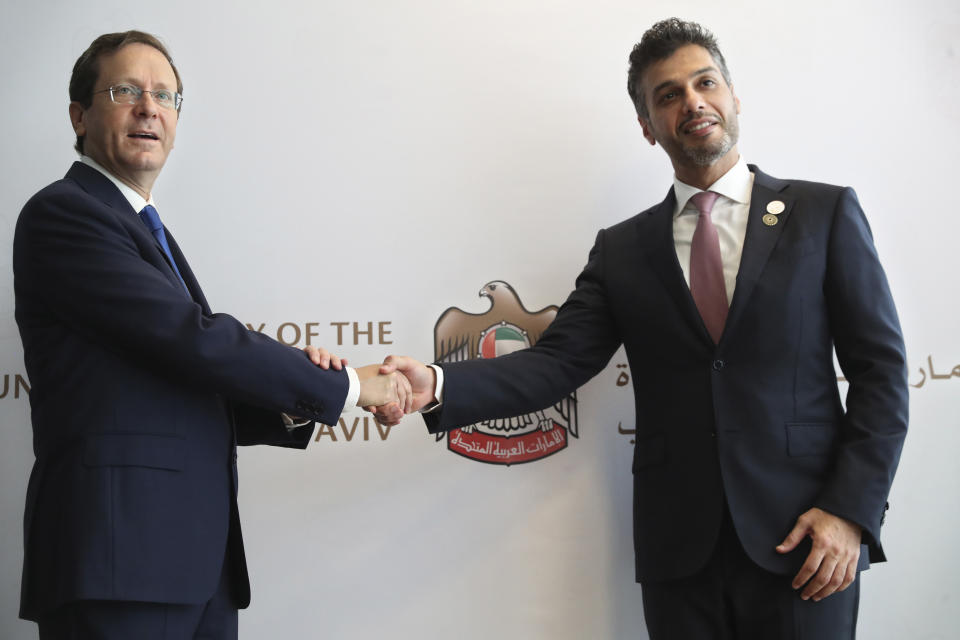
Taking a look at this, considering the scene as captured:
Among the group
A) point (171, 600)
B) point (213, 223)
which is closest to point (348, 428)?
point (213, 223)

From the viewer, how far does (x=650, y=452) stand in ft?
5.45

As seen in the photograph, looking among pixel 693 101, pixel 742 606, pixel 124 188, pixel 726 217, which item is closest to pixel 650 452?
pixel 742 606

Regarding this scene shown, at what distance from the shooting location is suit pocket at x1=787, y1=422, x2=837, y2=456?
1.52 metres

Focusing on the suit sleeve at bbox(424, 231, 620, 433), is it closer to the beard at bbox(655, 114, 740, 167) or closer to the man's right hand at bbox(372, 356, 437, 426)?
the man's right hand at bbox(372, 356, 437, 426)

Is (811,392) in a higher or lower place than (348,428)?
higher

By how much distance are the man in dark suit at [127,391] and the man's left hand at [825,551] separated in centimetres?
93

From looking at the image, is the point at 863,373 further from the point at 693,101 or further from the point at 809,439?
the point at 693,101

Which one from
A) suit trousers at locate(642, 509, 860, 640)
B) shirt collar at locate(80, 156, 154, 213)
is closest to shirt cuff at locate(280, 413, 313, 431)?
shirt collar at locate(80, 156, 154, 213)

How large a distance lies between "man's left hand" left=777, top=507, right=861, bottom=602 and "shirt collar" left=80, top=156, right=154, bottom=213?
4.59 ft

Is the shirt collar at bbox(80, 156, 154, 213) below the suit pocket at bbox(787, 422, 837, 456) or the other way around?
the other way around

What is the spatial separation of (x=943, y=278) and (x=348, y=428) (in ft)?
5.48

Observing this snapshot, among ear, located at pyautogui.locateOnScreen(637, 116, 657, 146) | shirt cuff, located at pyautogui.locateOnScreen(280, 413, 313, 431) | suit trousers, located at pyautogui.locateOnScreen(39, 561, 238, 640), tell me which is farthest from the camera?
ear, located at pyautogui.locateOnScreen(637, 116, 657, 146)

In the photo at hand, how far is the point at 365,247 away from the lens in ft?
6.68

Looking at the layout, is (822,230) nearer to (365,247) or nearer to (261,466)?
(365,247)
